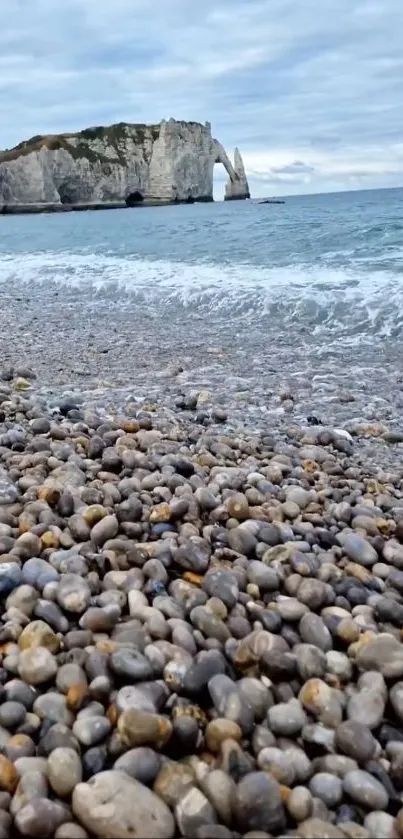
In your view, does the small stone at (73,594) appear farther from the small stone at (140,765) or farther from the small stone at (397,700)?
the small stone at (397,700)

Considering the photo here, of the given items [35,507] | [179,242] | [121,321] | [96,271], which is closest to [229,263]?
[96,271]

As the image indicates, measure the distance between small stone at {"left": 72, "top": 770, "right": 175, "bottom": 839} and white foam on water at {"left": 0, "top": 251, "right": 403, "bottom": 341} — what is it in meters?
6.93

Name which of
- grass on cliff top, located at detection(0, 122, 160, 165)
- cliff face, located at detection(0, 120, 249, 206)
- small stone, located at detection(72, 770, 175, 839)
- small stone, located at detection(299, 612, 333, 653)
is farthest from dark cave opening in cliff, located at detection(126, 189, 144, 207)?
small stone, located at detection(72, 770, 175, 839)

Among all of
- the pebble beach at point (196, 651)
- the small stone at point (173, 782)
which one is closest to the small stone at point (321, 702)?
the pebble beach at point (196, 651)

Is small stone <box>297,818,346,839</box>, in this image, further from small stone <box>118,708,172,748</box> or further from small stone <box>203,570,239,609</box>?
small stone <box>203,570,239,609</box>

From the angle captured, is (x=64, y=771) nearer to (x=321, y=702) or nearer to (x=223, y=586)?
(x=321, y=702)

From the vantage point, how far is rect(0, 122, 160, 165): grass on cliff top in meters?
87.1

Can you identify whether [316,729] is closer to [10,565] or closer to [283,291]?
[10,565]

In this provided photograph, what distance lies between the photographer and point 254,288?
1091 centimetres

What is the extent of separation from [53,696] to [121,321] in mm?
8119

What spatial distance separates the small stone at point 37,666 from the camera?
204 centimetres

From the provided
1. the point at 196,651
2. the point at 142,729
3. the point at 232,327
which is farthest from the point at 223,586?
the point at 232,327

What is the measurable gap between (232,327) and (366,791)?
7520 millimetres

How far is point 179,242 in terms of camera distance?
21406 millimetres
